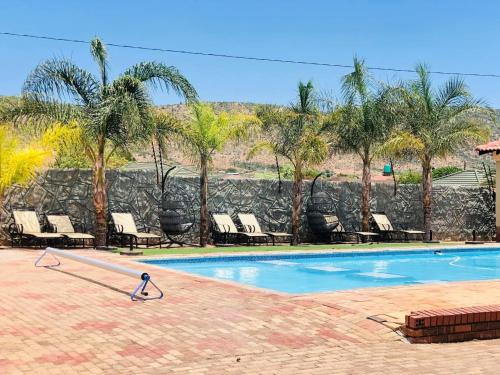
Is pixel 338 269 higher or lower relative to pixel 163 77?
lower

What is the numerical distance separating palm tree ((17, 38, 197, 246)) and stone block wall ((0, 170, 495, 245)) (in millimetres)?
1383

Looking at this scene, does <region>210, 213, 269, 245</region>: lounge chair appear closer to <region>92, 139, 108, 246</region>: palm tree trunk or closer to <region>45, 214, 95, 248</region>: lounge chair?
<region>92, 139, 108, 246</region>: palm tree trunk

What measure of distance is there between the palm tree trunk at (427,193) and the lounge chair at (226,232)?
5.63 metres

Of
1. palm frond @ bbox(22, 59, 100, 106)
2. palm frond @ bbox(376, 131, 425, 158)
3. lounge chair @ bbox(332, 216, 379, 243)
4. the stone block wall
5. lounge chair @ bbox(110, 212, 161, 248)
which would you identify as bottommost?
lounge chair @ bbox(332, 216, 379, 243)

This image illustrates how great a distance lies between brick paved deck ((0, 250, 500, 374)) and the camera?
547 cm

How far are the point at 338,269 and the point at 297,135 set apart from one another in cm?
543

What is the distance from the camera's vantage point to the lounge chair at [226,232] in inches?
720

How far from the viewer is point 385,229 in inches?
837

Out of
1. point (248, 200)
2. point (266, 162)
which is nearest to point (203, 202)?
point (248, 200)

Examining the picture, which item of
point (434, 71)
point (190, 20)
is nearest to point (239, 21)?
point (190, 20)

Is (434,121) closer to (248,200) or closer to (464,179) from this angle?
(248,200)

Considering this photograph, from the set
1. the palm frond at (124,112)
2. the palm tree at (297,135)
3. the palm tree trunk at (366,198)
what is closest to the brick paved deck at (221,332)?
the palm frond at (124,112)

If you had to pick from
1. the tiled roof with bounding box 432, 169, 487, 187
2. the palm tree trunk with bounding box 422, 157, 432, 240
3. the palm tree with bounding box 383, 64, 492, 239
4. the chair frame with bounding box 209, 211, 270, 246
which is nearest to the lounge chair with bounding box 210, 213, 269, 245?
the chair frame with bounding box 209, 211, 270, 246

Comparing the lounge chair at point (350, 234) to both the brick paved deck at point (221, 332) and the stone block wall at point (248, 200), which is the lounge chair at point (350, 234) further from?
the brick paved deck at point (221, 332)
